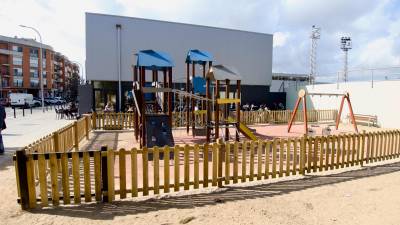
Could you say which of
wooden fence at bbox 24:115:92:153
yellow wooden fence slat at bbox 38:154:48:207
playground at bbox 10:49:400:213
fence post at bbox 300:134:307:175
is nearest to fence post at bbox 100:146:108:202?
playground at bbox 10:49:400:213

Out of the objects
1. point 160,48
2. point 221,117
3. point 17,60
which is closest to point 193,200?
point 221,117

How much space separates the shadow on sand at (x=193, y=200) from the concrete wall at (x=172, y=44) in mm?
17517

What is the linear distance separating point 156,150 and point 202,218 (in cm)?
170

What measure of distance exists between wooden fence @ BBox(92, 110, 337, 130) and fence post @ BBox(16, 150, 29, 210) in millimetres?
9599

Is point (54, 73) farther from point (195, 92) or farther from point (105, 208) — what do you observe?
point (105, 208)

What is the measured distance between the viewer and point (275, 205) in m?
5.50

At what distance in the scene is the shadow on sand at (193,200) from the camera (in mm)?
5051

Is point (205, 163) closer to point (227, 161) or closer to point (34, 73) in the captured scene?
point (227, 161)

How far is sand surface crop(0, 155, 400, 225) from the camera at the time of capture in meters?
4.83

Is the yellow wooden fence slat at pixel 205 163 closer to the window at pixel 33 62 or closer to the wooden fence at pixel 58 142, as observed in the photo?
the wooden fence at pixel 58 142

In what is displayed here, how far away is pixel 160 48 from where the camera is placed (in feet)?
85.9

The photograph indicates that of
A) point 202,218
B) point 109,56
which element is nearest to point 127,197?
point 202,218

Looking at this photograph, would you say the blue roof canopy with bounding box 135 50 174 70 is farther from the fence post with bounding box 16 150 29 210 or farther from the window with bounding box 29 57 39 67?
the window with bounding box 29 57 39 67

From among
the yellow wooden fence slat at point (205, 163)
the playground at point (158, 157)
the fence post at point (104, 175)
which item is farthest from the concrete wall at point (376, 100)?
the fence post at point (104, 175)
